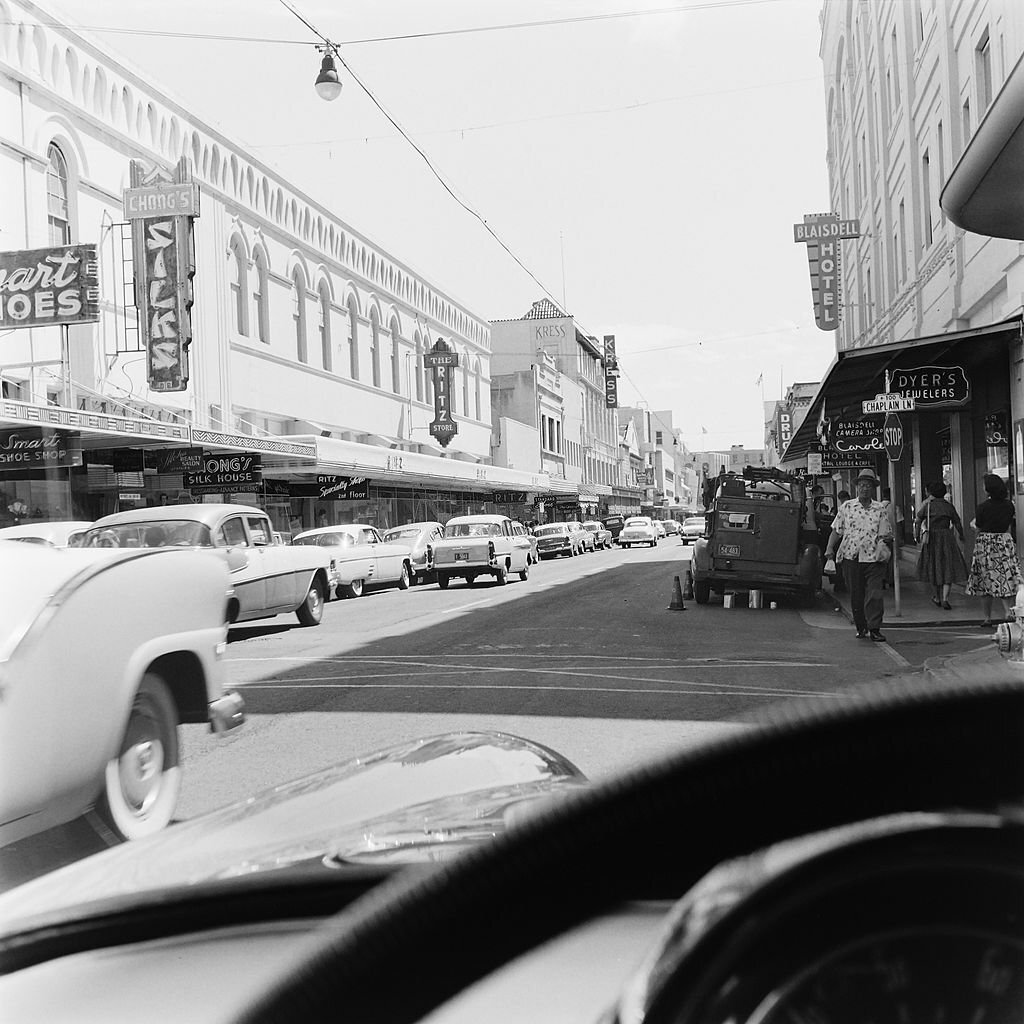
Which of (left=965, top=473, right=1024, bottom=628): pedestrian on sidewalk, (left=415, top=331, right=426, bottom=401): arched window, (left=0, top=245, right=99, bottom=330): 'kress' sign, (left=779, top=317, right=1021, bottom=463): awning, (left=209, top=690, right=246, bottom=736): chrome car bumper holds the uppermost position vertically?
(left=415, top=331, right=426, bottom=401): arched window

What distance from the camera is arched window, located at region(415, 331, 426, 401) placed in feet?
142

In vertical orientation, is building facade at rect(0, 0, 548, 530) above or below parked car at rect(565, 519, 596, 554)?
above

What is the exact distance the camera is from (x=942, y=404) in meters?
14.8

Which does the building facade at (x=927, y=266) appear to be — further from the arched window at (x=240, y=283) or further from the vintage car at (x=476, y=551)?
the arched window at (x=240, y=283)

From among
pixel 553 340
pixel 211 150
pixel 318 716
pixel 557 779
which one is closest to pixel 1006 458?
pixel 318 716

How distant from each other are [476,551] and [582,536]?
22112 millimetres

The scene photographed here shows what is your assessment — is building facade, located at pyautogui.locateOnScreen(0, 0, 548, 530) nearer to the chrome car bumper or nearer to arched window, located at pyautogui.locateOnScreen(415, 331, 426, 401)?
arched window, located at pyautogui.locateOnScreen(415, 331, 426, 401)

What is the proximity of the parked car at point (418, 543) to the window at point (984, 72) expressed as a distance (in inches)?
543

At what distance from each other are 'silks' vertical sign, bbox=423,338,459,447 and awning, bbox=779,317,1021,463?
22.6 meters

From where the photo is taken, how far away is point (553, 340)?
3162 inches

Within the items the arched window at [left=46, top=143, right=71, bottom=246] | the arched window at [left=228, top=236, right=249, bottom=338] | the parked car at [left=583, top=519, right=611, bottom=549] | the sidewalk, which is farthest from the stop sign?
the parked car at [left=583, top=519, right=611, bottom=549]

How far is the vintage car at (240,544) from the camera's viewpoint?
43.9ft

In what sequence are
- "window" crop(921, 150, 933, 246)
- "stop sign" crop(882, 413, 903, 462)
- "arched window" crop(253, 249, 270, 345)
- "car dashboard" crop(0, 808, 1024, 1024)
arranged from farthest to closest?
"arched window" crop(253, 249, 270, 345), "window" crop(921, 150, 933, 246), "stop sign" crop(882, 413, 903, 462), "car dashboard" crop(0, 808, 1024, 1024)

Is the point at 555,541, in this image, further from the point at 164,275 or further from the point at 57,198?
the point at 57,198
